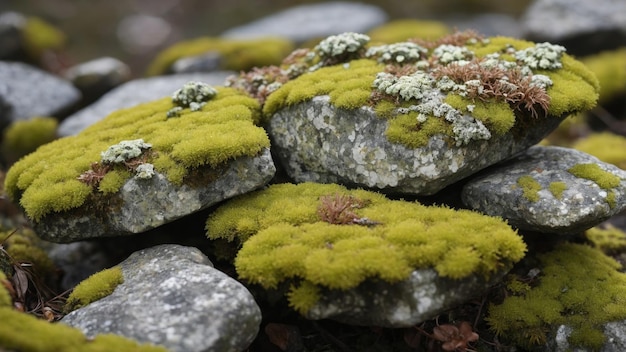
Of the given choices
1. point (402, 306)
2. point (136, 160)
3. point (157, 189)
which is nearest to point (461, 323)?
point (402, 306)

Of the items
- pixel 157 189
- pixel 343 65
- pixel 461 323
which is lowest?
pixel 461 323

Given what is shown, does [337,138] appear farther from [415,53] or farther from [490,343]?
[490,343]

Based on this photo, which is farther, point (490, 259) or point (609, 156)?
point (609, 156)

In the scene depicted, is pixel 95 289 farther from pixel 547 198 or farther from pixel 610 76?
pixel 610 76

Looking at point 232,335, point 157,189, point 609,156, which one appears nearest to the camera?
point 232,335

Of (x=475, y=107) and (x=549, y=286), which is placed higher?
(x=475, y=107)

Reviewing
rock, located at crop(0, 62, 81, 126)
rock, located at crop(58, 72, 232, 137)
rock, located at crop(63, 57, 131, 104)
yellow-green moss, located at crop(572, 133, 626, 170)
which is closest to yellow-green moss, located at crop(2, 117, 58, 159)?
rock, located at crop(58, 72, 232, 137)

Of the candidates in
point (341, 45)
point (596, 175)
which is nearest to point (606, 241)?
point (596, 175)

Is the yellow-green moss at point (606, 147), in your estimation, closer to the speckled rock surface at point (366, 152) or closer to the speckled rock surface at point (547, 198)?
the speckled rock surface at point (547, 198)
